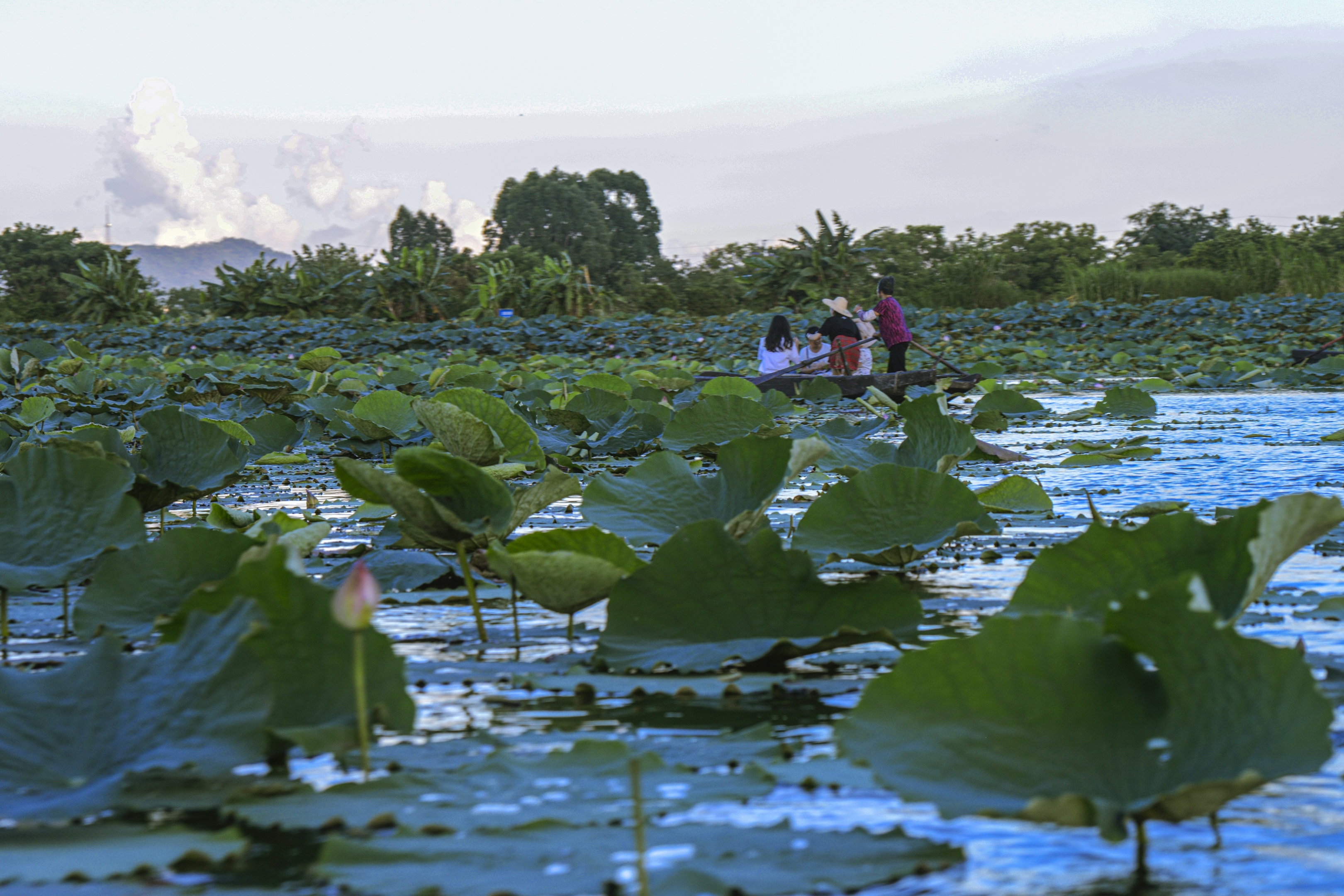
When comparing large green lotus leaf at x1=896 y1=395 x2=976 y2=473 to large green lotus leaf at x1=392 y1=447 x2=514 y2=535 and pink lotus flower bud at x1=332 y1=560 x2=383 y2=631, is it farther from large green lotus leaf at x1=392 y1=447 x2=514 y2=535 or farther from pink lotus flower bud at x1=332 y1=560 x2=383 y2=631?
pink lotus flower bud at x1=332 y1=560 x2=383 y2=631

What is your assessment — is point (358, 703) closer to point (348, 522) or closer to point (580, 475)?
point (348, 522)

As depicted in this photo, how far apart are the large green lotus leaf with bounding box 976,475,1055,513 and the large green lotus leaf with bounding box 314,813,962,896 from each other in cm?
136

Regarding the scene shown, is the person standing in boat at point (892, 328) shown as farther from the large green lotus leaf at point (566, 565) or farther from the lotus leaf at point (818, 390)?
the large green lotus leaf at point (566, 565)

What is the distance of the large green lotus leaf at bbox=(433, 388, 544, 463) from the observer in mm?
1782

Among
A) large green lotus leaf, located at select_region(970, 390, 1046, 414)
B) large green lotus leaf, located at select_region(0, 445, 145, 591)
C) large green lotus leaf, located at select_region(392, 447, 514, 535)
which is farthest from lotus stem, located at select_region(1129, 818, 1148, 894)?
large green lotus leaf, located at select_region(970, 390, 1046, 414)

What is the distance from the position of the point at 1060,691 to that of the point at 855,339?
28.7ft

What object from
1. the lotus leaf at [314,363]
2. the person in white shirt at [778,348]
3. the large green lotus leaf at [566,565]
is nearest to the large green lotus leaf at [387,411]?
the large green lotus leaf at [566,565]

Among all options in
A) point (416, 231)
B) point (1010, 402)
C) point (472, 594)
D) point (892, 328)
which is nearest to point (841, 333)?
point (892, 328)

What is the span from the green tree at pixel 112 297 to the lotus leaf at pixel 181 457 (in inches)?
689

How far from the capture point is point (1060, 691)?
0.63 meters

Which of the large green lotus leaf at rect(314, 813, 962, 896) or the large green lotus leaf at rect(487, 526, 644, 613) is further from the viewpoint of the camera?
the large green lotus leaf at rect(487, 526, 644, 613)

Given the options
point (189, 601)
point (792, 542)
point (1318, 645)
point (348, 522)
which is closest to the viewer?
point (189, 601)

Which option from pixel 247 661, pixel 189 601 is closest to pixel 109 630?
pixel 189 601

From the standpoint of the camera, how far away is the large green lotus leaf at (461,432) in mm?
1676
